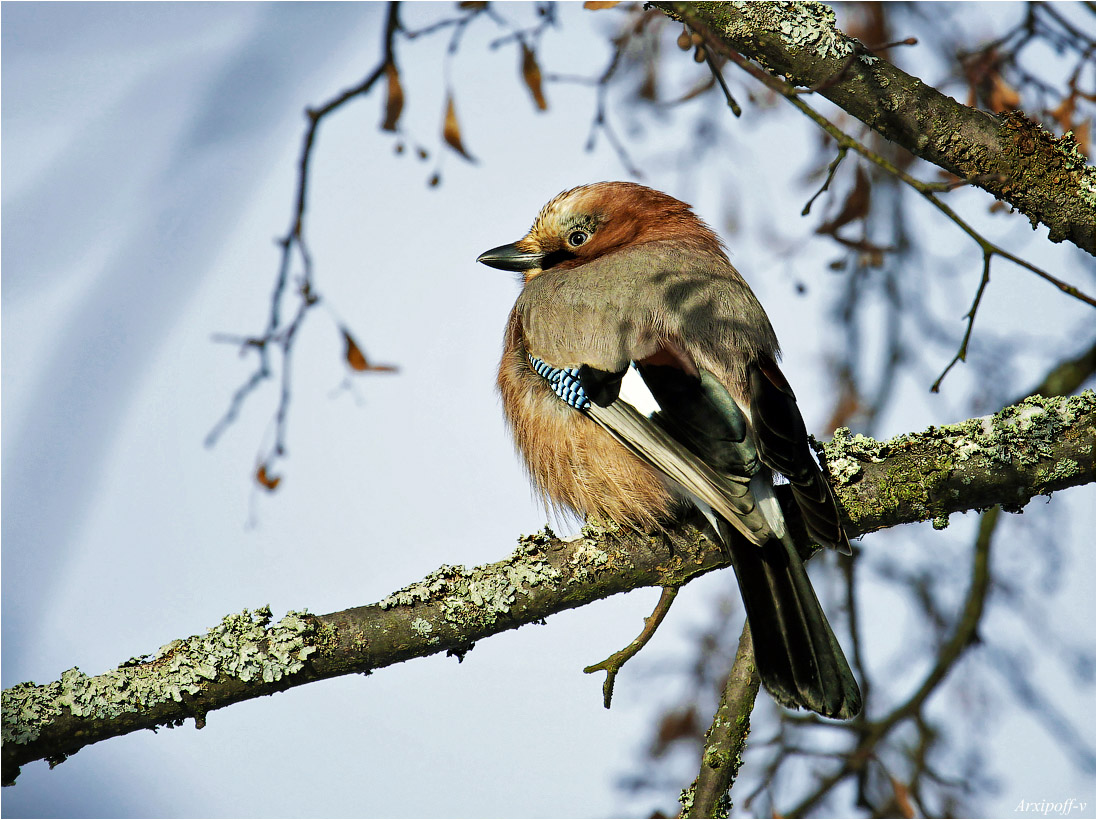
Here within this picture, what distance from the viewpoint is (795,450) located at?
3238 millimetres

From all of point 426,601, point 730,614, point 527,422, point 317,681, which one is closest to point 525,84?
point 527,422

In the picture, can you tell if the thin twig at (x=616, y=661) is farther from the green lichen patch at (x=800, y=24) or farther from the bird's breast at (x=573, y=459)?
the green lichen patch at (x=800, y=24)

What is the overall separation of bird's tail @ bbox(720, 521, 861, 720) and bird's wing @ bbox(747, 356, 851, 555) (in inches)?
7.4

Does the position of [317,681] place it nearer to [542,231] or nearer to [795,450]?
[795,450]

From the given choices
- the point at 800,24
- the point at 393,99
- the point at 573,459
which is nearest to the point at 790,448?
the point at 573,459

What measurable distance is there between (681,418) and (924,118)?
1266 mm

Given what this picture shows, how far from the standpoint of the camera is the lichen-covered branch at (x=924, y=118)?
313 centimetres

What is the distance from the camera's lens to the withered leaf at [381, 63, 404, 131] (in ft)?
12.5

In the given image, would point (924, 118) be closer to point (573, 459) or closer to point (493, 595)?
point (573, 459)

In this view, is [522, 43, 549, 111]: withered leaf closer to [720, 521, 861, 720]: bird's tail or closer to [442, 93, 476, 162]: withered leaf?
[442, 93, 476, 162]: withered leaf

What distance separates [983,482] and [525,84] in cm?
237

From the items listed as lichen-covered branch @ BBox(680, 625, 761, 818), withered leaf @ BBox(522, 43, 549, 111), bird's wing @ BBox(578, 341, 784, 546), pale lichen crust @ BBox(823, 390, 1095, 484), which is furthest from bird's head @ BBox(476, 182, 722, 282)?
lichen-covered branch @ BBox(680, 625, 761, 818)

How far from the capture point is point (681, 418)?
3.42 metres

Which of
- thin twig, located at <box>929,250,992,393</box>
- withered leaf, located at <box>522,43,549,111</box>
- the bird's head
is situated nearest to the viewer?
thin twig, located at <box>929,250,992,393</box>
